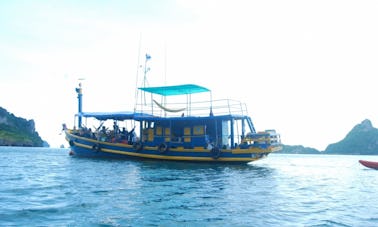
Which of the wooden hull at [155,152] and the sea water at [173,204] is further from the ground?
the wooden hull at [155,152]

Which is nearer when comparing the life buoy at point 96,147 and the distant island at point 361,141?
the life buoy at point 96,147

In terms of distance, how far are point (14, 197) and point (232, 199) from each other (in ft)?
22.7

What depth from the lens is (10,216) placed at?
778cm

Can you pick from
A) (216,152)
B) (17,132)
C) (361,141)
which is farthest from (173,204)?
(17,132)

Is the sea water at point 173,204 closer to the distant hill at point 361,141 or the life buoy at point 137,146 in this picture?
the life buoy at point 137,146

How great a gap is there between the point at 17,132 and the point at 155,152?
12712cm

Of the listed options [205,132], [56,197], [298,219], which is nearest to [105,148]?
[205,132]

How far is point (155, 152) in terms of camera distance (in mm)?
26266

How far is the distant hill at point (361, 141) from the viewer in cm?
12031

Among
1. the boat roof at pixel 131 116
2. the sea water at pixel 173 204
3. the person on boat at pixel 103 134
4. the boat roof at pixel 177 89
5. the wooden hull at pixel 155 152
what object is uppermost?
the boat roof at pixel 177 89

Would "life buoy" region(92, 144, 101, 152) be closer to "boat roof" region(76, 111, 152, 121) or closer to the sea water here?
"boat roof" region(76, 111, 152, 121)

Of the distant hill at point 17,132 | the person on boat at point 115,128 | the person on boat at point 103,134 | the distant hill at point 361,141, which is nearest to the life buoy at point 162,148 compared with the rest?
the person on boat at point 115,128

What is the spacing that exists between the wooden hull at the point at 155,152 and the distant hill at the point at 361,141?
11342cm

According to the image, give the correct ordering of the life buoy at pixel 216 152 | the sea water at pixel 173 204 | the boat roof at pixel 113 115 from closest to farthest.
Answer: the sea water at pixel 173 204, the life buoy at pixel 216 152, the boat roof at pixel 113 115
